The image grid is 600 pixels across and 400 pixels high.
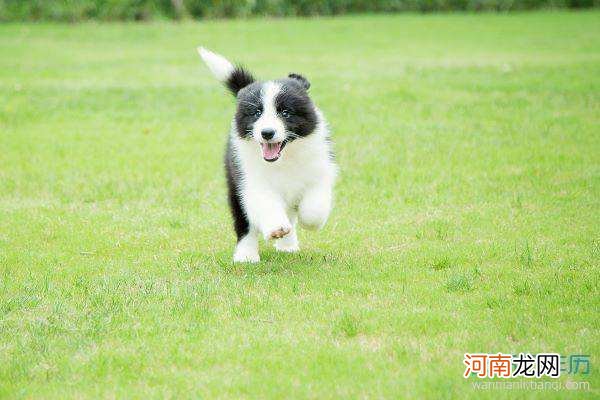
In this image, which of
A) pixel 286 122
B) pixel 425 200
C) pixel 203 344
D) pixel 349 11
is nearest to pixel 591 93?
pixel 425 200

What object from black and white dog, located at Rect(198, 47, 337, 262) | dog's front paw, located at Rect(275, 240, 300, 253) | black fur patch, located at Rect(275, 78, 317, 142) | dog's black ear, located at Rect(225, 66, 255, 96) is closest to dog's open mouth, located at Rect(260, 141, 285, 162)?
black and white dog, located at Rect(198, 47, 337, 262)

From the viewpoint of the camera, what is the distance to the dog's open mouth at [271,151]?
561 cm

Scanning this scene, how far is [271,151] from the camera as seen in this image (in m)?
5.63

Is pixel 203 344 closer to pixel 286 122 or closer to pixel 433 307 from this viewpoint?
pixel 433 307

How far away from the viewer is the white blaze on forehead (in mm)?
5516

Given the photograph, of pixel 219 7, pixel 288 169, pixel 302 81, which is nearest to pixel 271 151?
pixel 288 169

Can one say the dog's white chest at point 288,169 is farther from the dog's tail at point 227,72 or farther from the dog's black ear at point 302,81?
the dog's tail at point 227,72

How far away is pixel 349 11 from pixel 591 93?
50.8ft

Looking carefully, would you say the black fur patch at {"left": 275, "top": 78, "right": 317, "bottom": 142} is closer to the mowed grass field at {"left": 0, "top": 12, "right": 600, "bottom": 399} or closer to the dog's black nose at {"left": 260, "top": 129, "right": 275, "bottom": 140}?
the dog's black nose at {"left": 260, "top": 129, "right": 275, "bottom": 140}

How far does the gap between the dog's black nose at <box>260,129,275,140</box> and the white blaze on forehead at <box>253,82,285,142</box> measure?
0.02m

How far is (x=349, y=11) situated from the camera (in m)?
27.1

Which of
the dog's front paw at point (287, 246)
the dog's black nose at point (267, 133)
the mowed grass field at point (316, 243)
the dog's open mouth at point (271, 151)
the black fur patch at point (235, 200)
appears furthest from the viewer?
the dog's front paw at point (287, 246)

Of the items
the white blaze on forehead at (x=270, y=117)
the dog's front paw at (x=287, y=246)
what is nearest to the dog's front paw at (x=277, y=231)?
the white blaze on forehead at (x=270, y=117)

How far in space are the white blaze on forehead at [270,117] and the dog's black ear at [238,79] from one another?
0.51 m
